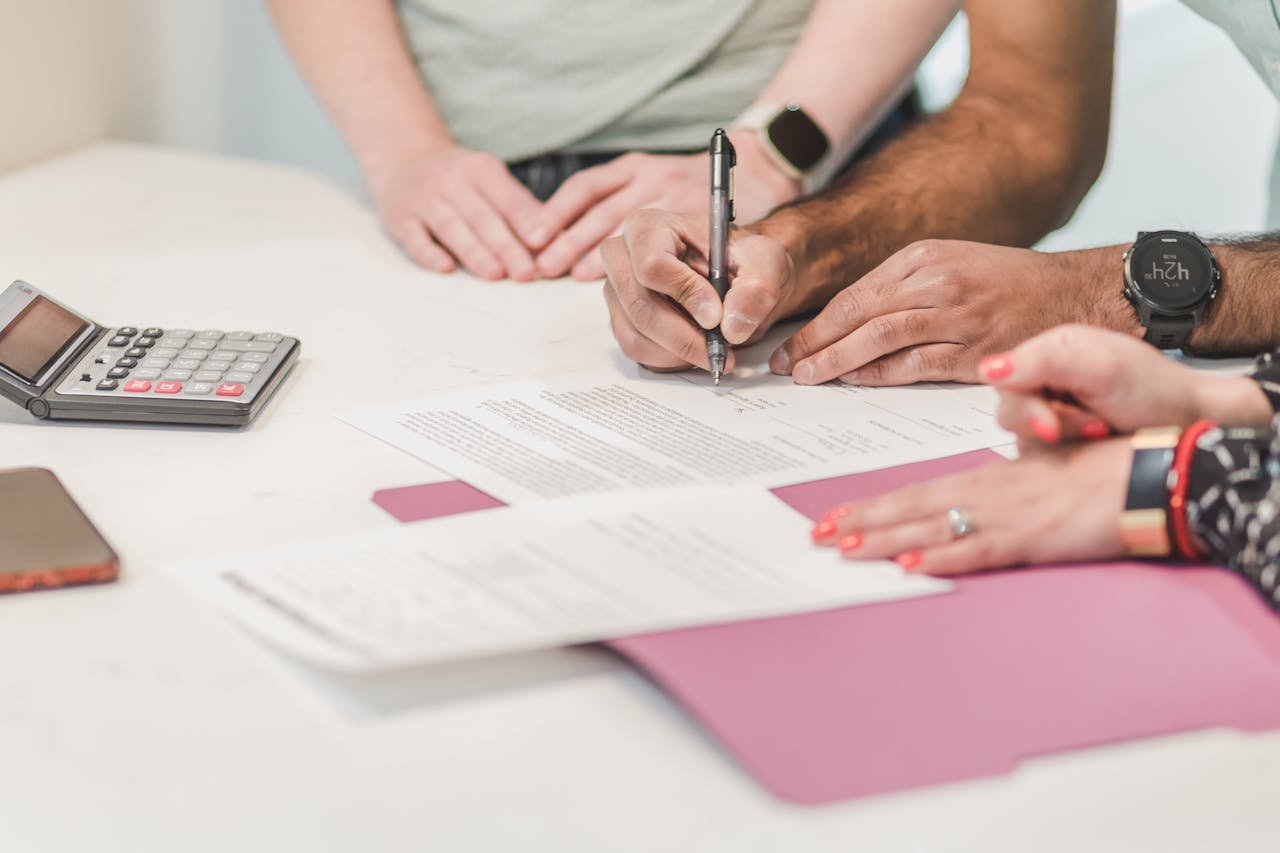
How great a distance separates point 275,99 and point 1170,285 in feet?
5.79

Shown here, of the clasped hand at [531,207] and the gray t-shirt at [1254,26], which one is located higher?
the gray t-shirt at [1254,26]

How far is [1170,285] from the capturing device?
43.2 inches

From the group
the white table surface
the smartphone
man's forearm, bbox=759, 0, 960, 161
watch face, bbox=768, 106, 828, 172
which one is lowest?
the white table surface

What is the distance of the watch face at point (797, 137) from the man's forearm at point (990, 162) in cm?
5

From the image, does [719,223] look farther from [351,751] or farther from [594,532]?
[351,751]

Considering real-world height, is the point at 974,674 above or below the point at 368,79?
below

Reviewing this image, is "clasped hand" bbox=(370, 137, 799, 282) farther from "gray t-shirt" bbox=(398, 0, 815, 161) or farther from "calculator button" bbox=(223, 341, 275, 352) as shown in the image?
"calculator button" bbox=(223, 341, 275, 352)

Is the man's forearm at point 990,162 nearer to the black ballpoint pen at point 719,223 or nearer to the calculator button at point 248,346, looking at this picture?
the black ballpoint pen at point 719,223

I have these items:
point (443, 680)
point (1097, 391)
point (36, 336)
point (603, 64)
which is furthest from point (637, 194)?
point (443, 680)

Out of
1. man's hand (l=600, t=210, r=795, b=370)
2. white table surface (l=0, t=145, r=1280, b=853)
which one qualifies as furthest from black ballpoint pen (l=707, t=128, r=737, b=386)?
white table surface (l=0, t=145, r=1280, b=853)

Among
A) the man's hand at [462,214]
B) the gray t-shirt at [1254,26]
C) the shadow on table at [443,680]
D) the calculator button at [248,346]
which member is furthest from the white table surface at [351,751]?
the gray t-shirt at [1254,26]

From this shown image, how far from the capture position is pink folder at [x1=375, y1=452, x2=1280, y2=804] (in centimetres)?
60

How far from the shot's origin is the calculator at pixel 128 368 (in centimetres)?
97

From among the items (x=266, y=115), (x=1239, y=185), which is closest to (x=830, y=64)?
(x=266, y=115)
